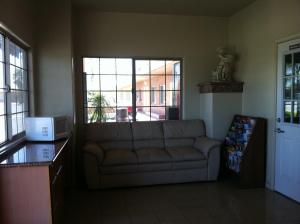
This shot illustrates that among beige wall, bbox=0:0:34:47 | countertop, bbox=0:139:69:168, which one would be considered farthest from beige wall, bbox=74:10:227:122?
countertop, bbox=0:139:69:168

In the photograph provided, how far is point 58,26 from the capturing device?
13.5 feet

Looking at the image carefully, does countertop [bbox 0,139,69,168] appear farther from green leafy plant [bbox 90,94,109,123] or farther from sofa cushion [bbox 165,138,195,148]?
sofa cushion [bbox 165,138,195,148]

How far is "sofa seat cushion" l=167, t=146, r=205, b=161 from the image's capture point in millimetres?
4312

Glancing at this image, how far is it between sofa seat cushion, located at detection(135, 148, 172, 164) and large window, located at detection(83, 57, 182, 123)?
0.94 m

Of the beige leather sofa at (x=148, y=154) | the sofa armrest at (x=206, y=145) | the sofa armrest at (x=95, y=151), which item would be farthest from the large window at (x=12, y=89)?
the sofa armrest at (x=206, y=145)

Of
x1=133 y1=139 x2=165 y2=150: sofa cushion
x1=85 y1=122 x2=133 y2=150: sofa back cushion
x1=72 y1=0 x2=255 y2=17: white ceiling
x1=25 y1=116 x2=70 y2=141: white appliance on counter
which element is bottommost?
x1=133 y1=139 x2=165 y2=150: sofa cushion

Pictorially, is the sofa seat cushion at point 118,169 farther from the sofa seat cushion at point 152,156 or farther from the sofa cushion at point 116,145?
the sofa cushion at point 116,145

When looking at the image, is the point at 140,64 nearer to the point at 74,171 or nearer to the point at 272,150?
the point at 74,171

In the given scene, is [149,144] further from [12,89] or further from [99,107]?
[12,89]

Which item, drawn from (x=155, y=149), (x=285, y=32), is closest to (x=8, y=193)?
(x=155, y=149)

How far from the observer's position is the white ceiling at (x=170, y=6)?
172 inches

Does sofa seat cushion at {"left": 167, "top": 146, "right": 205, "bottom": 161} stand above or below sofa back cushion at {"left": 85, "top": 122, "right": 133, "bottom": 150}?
below

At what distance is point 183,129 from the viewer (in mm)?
4961

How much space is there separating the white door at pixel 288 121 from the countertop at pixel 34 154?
299 centimetres
